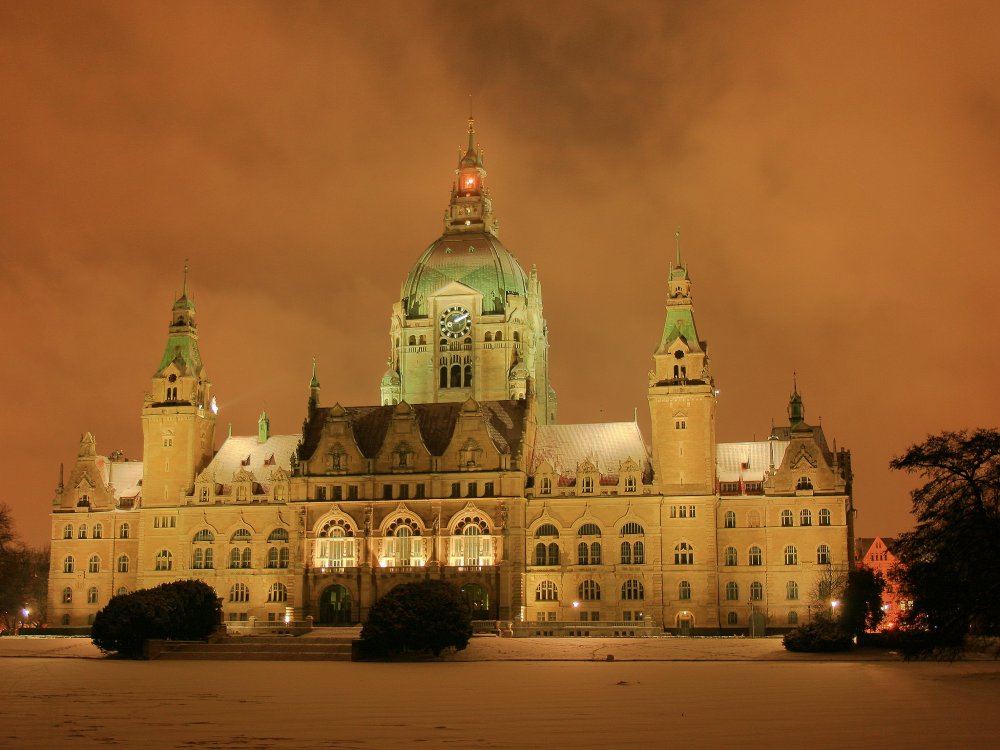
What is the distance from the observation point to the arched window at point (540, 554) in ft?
346

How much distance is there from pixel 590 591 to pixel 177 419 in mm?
39772

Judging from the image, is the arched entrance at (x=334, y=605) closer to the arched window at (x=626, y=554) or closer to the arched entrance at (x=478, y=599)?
the arched entrance at (x=478, y=599)

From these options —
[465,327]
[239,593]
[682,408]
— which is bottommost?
[239,593]

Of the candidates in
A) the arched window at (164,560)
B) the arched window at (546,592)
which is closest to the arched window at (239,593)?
the arched window at (164,560)

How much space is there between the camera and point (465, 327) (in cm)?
13400

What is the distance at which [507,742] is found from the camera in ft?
98.6

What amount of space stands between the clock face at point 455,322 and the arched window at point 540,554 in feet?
111

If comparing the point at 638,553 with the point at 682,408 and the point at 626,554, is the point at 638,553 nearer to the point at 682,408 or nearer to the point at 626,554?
the point at 626,554

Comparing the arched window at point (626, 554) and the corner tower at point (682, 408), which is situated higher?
the corner tower at point (682, 408)

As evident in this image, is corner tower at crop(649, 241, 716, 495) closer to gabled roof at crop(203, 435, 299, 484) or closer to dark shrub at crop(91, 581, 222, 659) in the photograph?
gabled roof at crop(203, 435, 299, 484)

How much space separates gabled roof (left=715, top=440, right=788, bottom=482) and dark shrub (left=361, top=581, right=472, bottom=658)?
149 ft

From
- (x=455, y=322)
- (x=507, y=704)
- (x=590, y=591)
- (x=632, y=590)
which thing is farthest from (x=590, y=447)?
(x=507, y=704)

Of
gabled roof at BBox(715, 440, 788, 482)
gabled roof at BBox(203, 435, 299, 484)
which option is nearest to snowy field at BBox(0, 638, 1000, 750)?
gabled roof at BBox(715, 440, 788, 482)

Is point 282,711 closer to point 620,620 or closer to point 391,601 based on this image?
point 391,601
